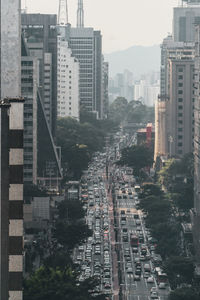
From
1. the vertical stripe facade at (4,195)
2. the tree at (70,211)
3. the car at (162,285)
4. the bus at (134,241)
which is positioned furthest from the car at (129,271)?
the vertical stripe facade at (4,195)

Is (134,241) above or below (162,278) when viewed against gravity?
below

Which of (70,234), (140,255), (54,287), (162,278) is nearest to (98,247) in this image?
(140,255)

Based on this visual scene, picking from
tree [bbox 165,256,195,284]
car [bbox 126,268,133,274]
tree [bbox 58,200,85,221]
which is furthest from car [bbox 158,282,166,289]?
tree [bbox 58,200,85,221]

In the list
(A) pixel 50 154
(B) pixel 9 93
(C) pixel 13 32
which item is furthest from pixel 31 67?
(B) pixel 9 93

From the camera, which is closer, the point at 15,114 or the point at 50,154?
the point at 15,114

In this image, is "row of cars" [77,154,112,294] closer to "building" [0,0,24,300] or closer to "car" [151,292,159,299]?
"car" [151,292,159,299]

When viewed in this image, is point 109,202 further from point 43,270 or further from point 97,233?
point 43,270

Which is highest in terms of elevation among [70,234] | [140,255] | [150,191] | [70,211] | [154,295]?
[70,234]

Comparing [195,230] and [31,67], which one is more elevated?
[31,67]

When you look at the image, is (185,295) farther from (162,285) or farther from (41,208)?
(41,208)
